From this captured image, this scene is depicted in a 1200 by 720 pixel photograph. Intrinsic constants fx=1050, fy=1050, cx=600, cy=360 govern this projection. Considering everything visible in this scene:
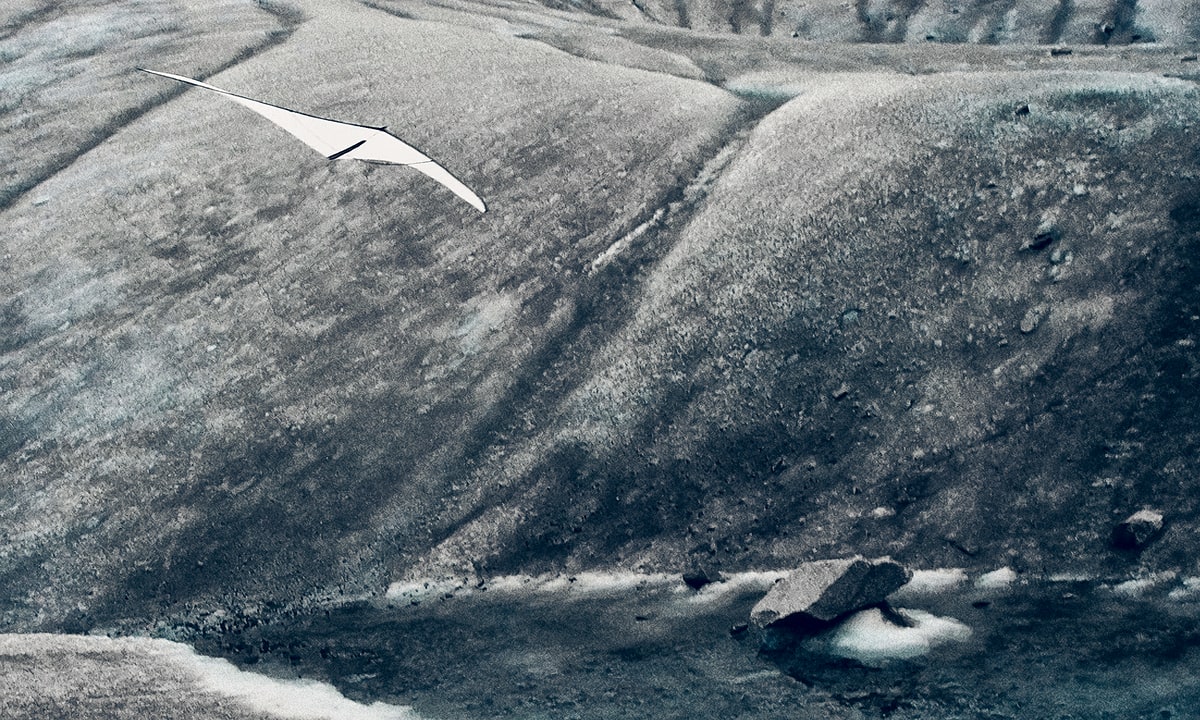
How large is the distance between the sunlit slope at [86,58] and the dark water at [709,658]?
16.1 metres

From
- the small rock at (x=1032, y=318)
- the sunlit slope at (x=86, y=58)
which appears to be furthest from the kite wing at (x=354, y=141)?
the small rock at (x=1032, y=318)

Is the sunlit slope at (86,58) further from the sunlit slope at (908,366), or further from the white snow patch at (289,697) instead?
the sunlit slope at (908,366)

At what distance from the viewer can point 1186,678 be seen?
47.3 ft

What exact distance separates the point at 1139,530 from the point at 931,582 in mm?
3280

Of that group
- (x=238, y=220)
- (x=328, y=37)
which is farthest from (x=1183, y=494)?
(x=328, y=37)

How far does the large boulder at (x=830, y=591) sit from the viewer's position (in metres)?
15.7

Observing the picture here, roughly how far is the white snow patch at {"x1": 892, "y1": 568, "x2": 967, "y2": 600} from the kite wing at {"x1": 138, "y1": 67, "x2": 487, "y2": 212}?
37.7 feet

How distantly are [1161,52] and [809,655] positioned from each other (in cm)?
2030

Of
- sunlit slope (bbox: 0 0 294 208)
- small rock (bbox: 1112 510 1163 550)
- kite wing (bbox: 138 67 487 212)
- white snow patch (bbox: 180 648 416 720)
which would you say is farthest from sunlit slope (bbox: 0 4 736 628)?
small rock (bbox: 1112 510 1163 550)

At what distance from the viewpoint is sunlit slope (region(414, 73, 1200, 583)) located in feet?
57.5

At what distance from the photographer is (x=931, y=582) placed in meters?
16.7

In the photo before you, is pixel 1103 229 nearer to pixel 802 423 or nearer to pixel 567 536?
pixel 802 423

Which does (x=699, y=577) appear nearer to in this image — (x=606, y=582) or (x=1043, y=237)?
(x=606, y=582)

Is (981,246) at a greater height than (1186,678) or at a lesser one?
greater
